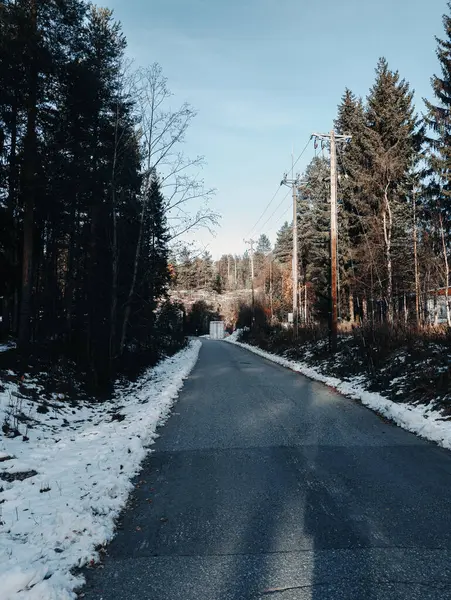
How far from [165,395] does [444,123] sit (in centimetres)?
2072

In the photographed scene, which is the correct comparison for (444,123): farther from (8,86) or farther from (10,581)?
(10,581)

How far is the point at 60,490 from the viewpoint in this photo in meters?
4.24

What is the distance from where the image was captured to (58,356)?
1256 cm

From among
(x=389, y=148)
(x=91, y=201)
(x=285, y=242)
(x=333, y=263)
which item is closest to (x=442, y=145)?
(x=389, y=148)

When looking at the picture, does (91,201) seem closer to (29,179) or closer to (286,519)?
(29,179)

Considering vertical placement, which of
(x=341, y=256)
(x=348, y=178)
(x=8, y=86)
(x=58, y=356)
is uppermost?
(x=348, y=178)

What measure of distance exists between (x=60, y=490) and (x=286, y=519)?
2.41 meters

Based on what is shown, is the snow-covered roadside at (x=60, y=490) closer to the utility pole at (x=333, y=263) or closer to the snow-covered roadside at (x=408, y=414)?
the snow-covered roadside at (x=408, y=414)

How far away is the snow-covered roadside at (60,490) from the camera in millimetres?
2795

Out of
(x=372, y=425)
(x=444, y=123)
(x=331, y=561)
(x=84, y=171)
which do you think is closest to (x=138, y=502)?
(x=331, y=561)

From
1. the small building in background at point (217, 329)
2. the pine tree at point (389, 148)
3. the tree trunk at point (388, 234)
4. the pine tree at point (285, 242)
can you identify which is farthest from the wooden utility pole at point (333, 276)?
the small building in background at point (217, 329)

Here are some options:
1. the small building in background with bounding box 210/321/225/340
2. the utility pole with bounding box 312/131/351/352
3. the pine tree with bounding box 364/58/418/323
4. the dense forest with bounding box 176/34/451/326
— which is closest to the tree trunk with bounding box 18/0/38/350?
the dense forest with bounding box 176/34/451/326

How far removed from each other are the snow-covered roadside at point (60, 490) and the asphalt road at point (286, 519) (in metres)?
0.22

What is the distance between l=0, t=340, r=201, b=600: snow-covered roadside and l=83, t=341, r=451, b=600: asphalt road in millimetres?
223
